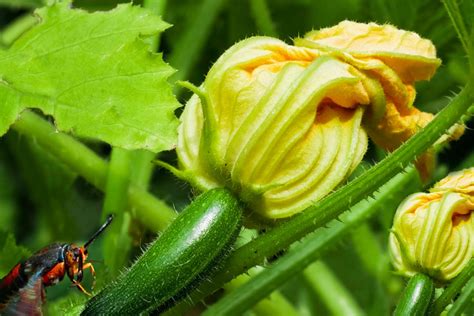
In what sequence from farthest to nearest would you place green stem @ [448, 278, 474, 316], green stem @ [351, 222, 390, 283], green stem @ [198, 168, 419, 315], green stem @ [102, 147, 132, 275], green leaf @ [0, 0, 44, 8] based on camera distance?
A: green leaf @ [0, 0, 44, 8]
green stem @ [351, 222, 390, 283]
green stem @ [102, 147, 132, 275]
green stem @ [198, 168, 419, 315]
green stem @ [448, 278, 474, 316]

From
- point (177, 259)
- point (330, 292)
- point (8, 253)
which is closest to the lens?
point (177, 259)

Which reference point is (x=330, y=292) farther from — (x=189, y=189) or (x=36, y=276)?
(x=36, y=276)

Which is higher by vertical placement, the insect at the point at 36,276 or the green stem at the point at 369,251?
the insect at the point at 36,276

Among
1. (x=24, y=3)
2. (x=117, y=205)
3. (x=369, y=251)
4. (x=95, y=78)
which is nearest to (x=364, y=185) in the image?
(x=95, y=78)

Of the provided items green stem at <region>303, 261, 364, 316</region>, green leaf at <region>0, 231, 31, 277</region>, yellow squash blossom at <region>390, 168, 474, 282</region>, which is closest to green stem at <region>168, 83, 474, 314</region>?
yellow squash blossom at <region>390, 168, 474, 282</region>

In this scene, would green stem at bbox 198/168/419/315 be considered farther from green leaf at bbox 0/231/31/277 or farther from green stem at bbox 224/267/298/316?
green leaf at bbox 0/231/31/277

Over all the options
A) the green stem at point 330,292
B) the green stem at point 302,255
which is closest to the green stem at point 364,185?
the green stem at point 302,255

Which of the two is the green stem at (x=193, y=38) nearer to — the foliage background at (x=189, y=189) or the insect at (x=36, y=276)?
the foliage background at (x=189, y=189)
